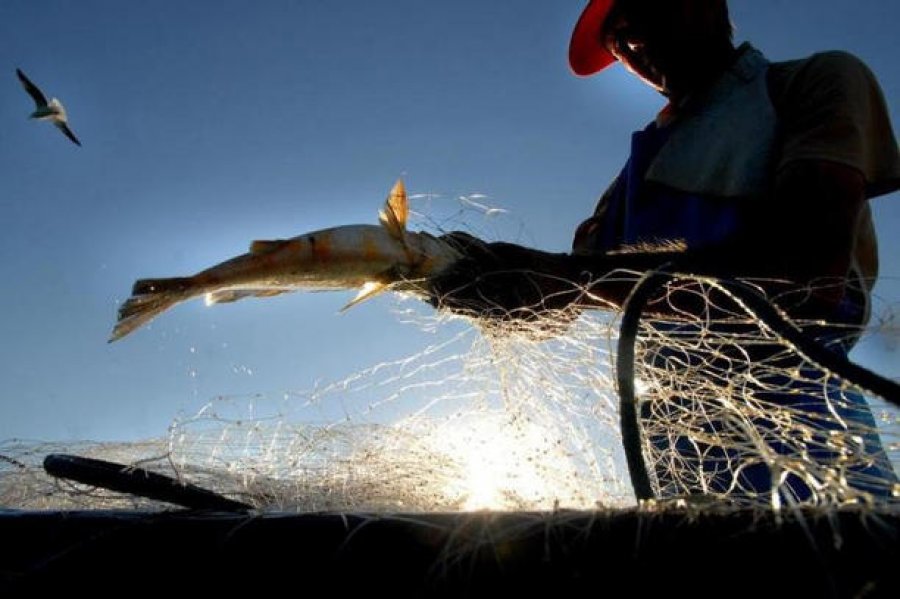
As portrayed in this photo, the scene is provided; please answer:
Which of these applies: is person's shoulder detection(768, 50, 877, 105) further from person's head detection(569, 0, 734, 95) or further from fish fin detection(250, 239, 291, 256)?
fish fin detection(250, 239, 291, 256)

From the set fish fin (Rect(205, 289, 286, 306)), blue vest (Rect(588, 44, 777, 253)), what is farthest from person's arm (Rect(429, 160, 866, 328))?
fish fin (Rect(205, 289, 286, 306))

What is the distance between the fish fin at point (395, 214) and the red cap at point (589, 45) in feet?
6.44

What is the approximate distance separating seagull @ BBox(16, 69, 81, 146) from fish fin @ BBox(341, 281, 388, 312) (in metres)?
8.18

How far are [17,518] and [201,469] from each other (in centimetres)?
77

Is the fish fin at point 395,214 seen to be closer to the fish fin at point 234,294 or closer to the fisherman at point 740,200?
the fisherman at point 740,200

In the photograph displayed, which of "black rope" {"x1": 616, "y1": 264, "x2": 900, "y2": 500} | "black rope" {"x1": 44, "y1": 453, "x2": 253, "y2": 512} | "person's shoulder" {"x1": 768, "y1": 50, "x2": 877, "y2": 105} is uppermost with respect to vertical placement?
"person's shoulder" {"x1": 768, "y1": 50, "x2": 877, "y2": 105}

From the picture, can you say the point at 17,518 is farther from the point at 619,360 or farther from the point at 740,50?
the point at 740,50

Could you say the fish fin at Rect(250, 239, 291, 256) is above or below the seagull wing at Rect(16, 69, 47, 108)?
below

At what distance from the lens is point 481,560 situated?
2.36ft

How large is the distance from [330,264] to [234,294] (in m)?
0.49

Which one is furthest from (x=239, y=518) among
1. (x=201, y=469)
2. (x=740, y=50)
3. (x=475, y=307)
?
(x=740, y=50)

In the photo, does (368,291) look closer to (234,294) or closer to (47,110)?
(234,294)

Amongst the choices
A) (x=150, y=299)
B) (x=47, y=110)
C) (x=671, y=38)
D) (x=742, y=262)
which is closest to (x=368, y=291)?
(x=150, y=299)

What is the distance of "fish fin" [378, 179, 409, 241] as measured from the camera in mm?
2223
